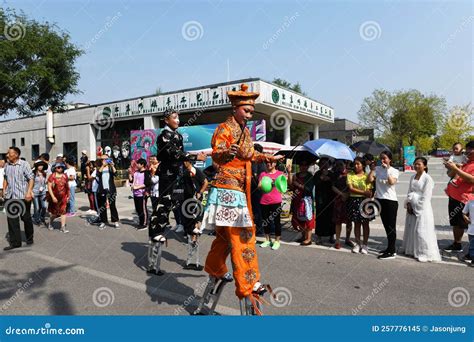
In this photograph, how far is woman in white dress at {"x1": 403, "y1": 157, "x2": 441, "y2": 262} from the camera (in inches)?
209

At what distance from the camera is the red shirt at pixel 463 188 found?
5.48 meters

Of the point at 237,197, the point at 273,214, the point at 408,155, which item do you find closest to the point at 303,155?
the point at 273,214

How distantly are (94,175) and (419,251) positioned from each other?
747 centimetres

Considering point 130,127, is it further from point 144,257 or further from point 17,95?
point 144,257

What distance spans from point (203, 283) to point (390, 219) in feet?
10.3

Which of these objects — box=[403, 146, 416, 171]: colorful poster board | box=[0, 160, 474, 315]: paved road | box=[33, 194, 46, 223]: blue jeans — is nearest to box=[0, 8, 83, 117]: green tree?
box=[33, 194, 46, 223]: blue jeans

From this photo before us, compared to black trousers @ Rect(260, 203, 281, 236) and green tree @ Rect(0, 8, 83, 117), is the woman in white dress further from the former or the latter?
green tree @ Rect(0, 8, 83, 117)

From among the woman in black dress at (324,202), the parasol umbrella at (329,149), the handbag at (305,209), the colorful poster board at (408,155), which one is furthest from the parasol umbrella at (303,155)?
the colorful poster board at (408,155)

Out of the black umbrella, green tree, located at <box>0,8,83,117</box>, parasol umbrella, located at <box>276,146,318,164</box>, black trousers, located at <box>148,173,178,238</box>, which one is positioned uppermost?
green tree, located at <box>0,8,83,117</box>

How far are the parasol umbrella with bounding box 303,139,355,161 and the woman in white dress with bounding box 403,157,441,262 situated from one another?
5.40ft

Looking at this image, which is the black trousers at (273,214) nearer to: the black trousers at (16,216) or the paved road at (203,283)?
the paved road at (203,283)

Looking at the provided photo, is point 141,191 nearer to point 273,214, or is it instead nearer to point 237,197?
point 273,214

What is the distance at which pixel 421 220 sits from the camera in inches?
212

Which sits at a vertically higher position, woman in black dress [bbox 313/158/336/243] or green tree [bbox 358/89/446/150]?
green tree [bbox 358/89/446/150]
